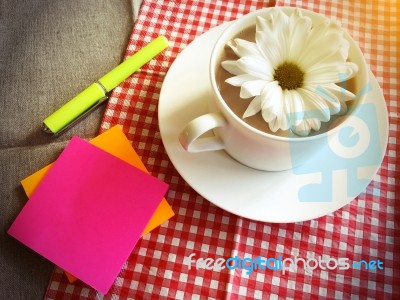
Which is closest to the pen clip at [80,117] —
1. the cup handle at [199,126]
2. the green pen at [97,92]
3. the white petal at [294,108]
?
the green pen at [97,92]

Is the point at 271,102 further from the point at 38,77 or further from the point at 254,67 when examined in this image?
the point at 38,77

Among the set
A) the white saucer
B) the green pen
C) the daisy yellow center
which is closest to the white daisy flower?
the daisy yellow center

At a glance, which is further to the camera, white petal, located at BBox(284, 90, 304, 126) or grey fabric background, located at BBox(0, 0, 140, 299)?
grey fabric background, located at BBox(0, 0, 140, 299)

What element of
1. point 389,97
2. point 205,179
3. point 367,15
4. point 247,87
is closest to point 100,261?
point 205,179

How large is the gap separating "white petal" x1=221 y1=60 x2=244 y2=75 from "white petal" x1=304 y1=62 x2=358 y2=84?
0.25 feet

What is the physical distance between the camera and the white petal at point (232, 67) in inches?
17.6

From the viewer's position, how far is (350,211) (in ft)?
1.85

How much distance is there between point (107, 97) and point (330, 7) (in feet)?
1.44

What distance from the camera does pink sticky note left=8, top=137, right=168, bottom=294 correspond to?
1.72ft

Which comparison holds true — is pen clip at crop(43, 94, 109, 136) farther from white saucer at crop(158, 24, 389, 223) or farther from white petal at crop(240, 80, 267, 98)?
white petal at crop(240, 80, 267, 98)

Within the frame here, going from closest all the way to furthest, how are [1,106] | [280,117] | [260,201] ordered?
[280,117] → [260,201] → [1,106]

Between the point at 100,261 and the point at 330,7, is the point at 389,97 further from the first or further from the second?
the point at 100,261

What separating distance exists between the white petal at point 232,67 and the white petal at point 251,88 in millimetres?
26

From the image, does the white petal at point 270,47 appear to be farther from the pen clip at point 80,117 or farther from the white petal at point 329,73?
the pen clip at point 80,117
